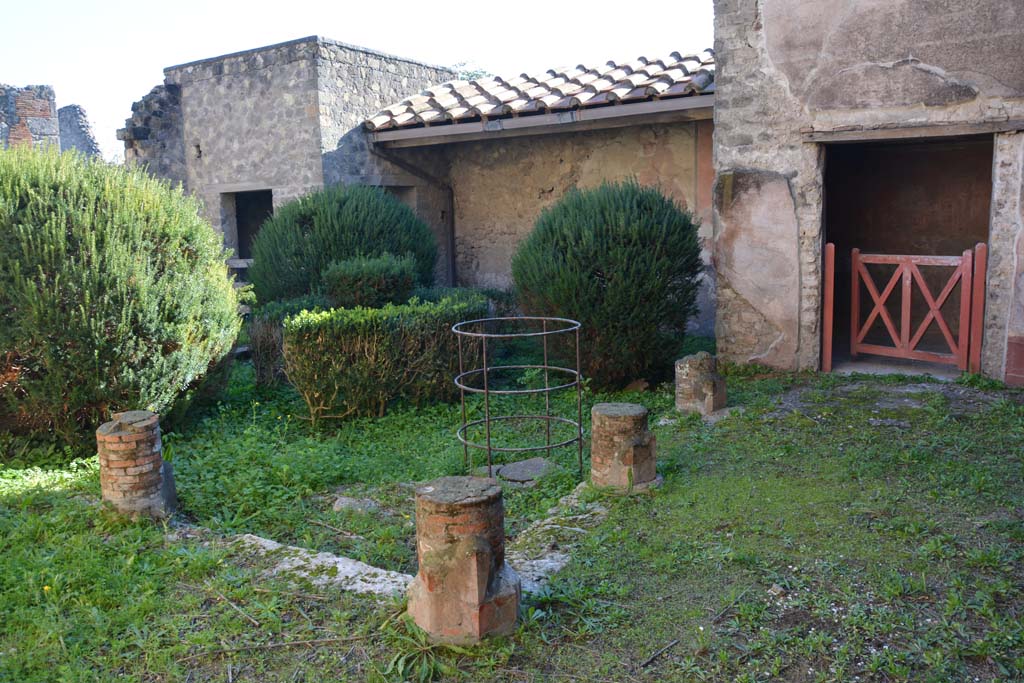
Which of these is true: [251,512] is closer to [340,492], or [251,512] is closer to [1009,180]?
[340,492]

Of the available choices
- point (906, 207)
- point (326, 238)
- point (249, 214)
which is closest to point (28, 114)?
point (249, 214)

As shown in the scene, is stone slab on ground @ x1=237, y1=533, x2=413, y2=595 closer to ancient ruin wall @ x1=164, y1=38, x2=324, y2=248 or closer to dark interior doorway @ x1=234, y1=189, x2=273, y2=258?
ancient ruin wall @ x1=164, y1=38, x2=324, y2=248

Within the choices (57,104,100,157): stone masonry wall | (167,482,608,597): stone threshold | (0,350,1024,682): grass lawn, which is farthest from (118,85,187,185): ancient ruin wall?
(167,482,608,597): stone threshold

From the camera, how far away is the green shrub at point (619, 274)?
7.55 meters

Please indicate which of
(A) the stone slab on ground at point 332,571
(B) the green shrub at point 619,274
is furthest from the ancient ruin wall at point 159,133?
(A) the stone slab on ground at point 332,571

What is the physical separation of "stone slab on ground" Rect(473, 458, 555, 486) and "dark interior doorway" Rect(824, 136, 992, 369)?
466cm

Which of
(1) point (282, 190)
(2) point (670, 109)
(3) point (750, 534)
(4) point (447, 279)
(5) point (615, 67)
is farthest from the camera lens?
(4) point (447, 279)

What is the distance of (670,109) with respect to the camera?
353 inches

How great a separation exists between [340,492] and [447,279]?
23.4 feet

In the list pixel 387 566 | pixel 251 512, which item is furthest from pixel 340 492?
pixel 387 566

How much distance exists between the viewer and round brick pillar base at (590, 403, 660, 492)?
4945mm

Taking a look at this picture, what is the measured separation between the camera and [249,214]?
44.5 feet

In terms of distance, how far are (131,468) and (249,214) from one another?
30.8 feet

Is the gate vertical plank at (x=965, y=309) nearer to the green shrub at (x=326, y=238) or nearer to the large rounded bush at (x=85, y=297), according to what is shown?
the green shrub at (x=326, y=238)
